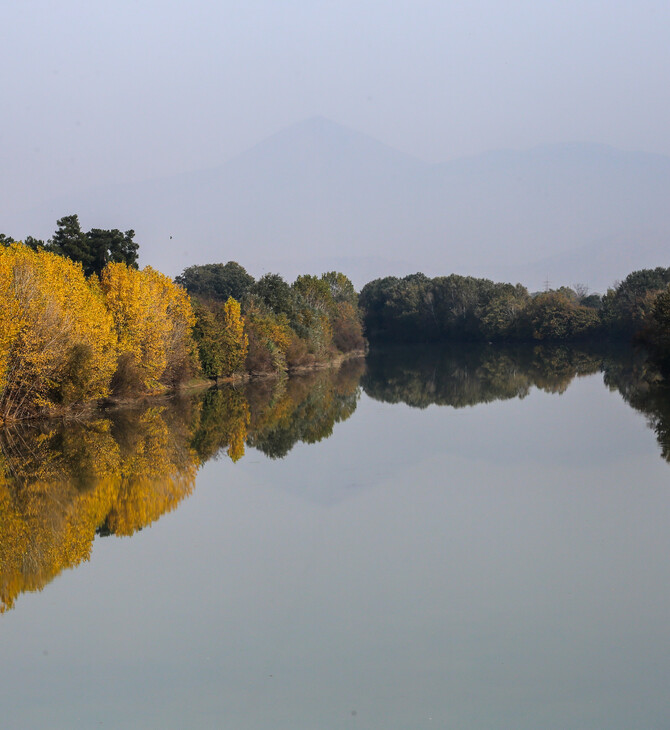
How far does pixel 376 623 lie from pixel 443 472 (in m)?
10.6

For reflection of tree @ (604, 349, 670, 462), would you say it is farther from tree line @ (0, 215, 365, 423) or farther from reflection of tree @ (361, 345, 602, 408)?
tree line @ (0, 215, 365, 423)

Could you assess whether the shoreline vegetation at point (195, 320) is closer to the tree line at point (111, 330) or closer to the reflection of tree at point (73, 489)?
the tree line at point (111, 330)

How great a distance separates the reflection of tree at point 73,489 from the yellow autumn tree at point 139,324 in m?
7.54

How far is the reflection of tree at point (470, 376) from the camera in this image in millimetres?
42969

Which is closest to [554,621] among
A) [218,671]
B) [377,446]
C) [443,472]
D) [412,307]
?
[218,671]

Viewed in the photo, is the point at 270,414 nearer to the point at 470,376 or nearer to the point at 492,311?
the point at 470,376

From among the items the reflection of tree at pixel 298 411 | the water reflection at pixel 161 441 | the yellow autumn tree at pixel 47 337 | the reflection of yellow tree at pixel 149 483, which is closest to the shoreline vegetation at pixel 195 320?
the yellow autumn tree at pixel 47 337

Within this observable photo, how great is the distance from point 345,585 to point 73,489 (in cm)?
922

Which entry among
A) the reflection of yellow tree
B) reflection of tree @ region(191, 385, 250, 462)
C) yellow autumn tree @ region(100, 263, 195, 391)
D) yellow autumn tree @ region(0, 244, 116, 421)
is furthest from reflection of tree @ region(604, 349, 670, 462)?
yellow autumn tree @ region(100, 263, 195, 391)

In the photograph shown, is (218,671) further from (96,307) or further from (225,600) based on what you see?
(96,307)

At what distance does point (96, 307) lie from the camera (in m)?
32.8

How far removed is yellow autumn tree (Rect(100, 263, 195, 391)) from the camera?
37.5 m

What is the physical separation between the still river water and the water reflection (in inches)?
4.5

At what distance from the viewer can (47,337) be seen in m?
29.0
